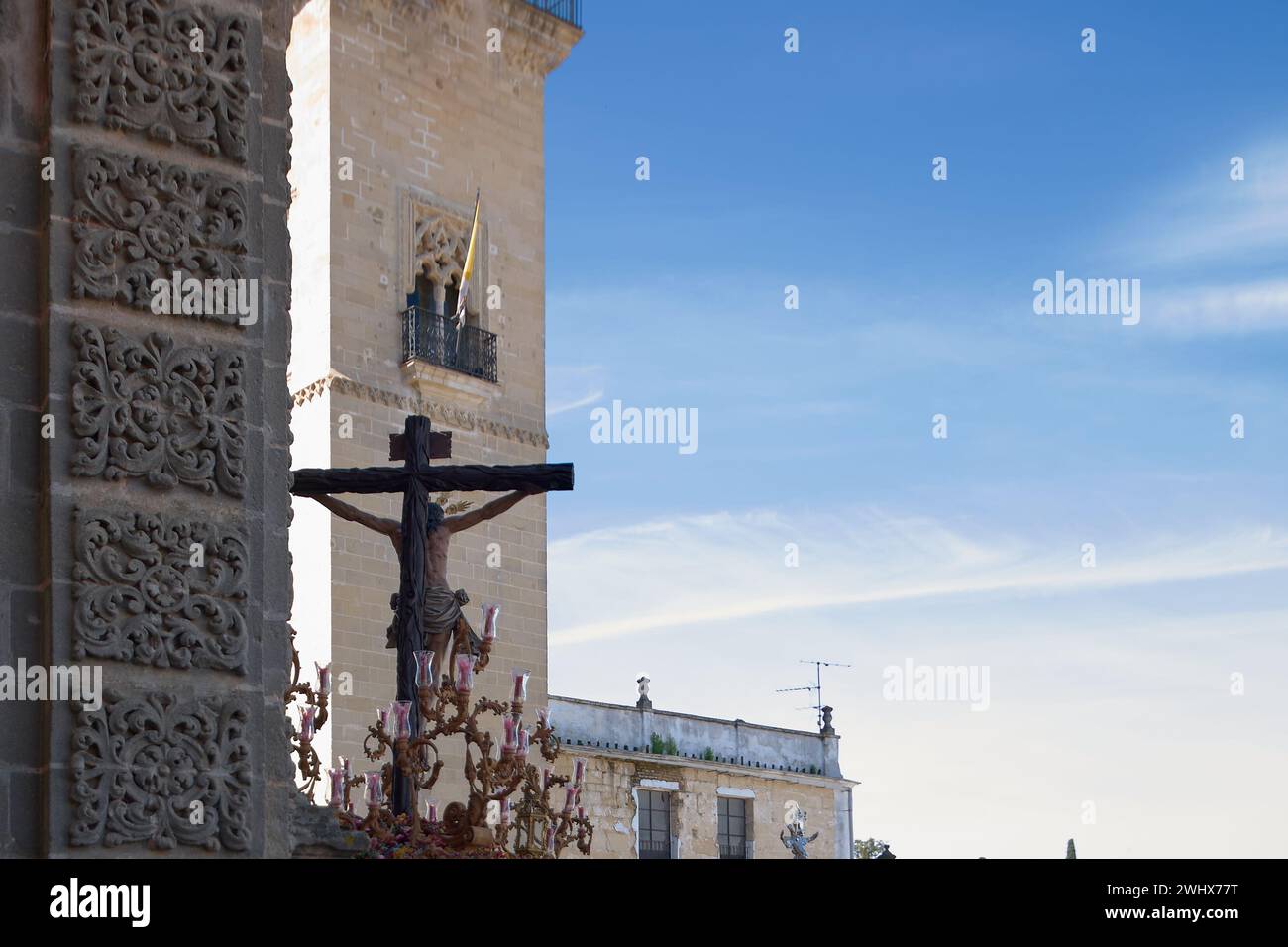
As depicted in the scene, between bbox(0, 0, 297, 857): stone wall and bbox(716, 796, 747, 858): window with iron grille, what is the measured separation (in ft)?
77.8

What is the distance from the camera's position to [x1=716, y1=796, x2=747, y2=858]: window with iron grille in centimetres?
2825

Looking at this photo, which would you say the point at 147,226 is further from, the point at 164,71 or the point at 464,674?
the point at 464,674

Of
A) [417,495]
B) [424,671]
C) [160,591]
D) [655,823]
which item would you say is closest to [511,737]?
[424,671]

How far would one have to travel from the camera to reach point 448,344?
858 inches

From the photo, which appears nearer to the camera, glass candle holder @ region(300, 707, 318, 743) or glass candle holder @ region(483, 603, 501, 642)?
glass candle holder @ region(483, 603, 501, 642)

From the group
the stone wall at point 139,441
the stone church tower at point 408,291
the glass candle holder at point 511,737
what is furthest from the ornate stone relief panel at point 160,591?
the stone church tower at point 408,291

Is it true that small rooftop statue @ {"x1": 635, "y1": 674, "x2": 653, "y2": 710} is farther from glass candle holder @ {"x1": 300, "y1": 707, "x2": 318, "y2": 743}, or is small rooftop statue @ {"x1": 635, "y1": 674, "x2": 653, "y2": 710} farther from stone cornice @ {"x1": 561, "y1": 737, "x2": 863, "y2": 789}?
glass candle holder @ {"x1": 300, "y1": 707, "x2": 318, "y2": 743}

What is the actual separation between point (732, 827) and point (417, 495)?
19.0 meters

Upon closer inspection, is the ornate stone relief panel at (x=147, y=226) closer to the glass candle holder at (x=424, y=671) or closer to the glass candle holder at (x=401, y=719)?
the glass candle holder at (x=401, y=719)

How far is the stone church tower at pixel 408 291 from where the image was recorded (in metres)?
20.2

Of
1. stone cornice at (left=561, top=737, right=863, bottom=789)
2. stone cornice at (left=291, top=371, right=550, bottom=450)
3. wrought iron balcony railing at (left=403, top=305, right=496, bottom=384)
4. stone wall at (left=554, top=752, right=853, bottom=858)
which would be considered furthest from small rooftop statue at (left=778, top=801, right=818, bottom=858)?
wrought iron balcony railing at (left=403, top=305, right=496, bottom=384)

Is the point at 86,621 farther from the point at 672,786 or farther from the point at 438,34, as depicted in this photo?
the point at 672,786

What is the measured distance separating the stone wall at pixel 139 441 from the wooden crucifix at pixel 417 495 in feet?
14.8
